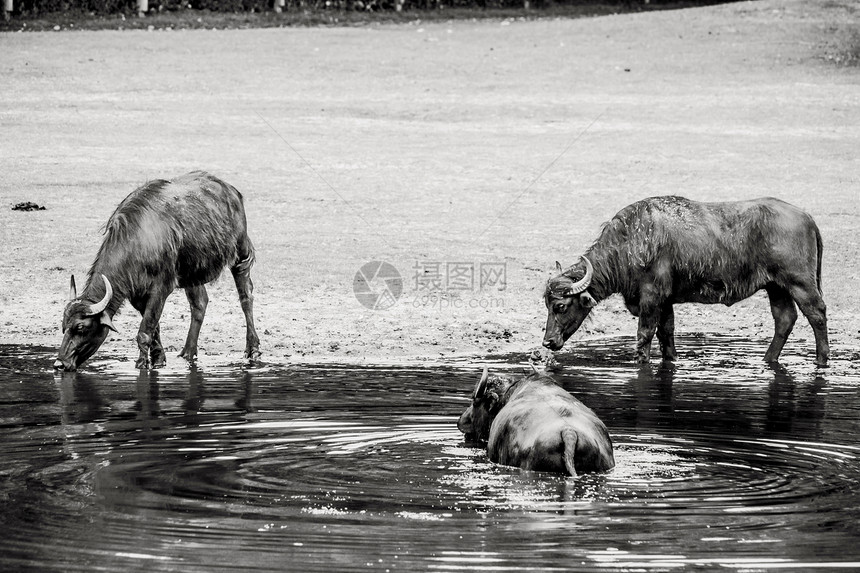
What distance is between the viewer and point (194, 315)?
547 inches

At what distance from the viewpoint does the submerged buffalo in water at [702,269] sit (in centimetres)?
1372

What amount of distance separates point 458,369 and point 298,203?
339 inches

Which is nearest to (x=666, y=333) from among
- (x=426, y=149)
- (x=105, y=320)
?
(x=105, y=320)

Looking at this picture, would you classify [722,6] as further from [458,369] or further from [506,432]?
[506,432]

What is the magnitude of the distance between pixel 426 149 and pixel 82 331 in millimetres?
13650

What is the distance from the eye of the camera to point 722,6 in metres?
45.5

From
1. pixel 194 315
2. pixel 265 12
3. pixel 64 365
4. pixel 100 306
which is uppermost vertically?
pixel 265 12

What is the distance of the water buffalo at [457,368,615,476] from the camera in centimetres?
859

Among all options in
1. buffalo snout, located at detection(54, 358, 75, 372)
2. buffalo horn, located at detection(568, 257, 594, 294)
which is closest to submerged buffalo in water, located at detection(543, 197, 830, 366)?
buffalo horn, located at detection(568, 257, 594, 294)

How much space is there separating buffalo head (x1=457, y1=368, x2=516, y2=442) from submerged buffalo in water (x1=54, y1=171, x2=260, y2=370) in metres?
4.06

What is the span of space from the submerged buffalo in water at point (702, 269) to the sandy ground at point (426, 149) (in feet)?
2.79

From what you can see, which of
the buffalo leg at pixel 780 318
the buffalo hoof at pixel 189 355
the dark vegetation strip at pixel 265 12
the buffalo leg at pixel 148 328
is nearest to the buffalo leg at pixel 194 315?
the buffalo hoof at pixel 189 355

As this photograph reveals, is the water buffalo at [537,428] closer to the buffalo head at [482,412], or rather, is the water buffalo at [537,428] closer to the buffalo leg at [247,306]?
the buffalo head at [482,412]

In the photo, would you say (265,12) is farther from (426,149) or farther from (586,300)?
(586,300)
